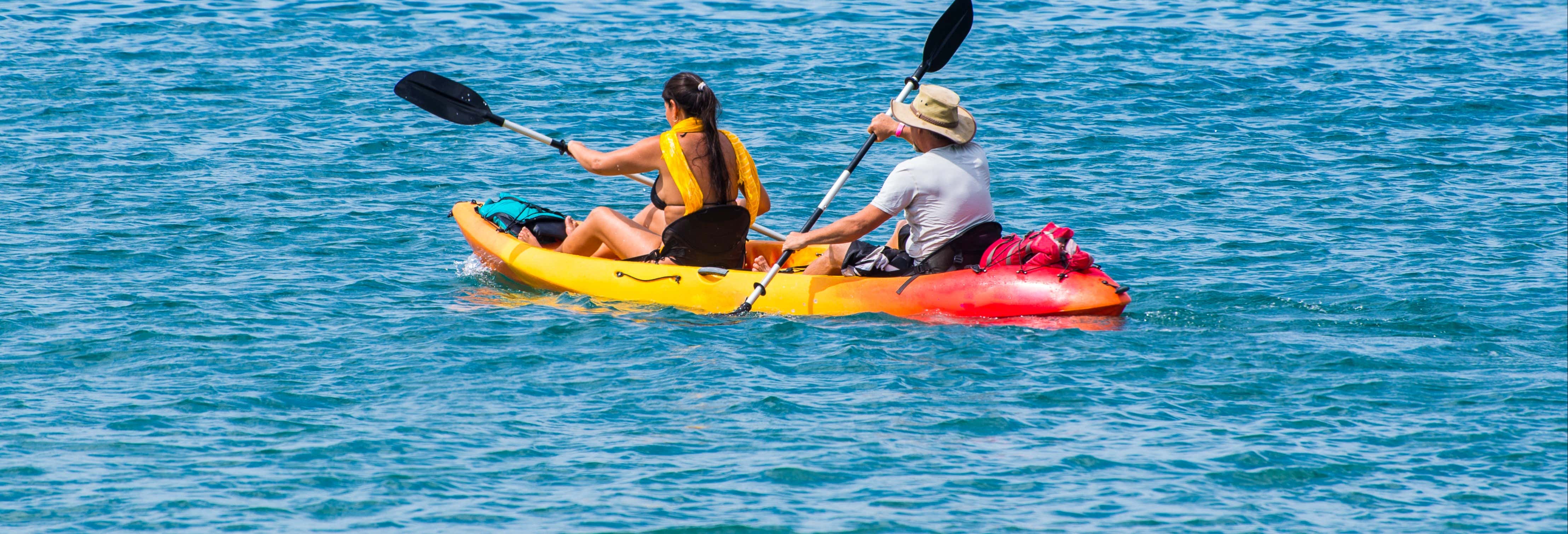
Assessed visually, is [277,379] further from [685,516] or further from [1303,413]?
[1303,413]

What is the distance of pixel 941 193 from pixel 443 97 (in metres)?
3.40

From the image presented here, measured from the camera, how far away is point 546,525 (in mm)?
5047

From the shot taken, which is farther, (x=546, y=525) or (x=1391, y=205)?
(x=1391, y=205)

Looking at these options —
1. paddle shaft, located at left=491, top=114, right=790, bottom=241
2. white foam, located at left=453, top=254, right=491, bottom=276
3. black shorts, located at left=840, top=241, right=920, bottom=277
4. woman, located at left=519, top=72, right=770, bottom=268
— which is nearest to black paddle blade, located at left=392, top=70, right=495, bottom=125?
paddle shaft, located at left=491, top=114, right=790, bottom=241

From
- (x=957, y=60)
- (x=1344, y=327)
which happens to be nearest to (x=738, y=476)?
(x=1344, y=327)

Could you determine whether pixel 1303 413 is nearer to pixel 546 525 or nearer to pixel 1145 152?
pixel 546 525

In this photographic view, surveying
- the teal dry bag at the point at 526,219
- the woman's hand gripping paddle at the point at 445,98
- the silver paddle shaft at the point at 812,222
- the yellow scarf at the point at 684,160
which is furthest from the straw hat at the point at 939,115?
the teal dry bag at the point at 526,219

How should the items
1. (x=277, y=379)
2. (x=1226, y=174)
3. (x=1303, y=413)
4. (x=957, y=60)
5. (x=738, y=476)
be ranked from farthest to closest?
1. (x=957, y=60)
2. (x=1226, y=174)
3. (x=277, y=379)
4. (x=1303, y=413)
5. (x=738, y=476)

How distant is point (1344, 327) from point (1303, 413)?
136 cm

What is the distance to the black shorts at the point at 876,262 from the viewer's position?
7.60 metres

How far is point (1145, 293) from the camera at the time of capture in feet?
25.9

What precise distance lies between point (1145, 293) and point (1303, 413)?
1.93 m

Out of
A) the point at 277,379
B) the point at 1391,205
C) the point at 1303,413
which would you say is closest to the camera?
the point at 1303,413

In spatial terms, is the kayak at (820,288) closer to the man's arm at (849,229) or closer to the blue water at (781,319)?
the blue water at (781,319)
